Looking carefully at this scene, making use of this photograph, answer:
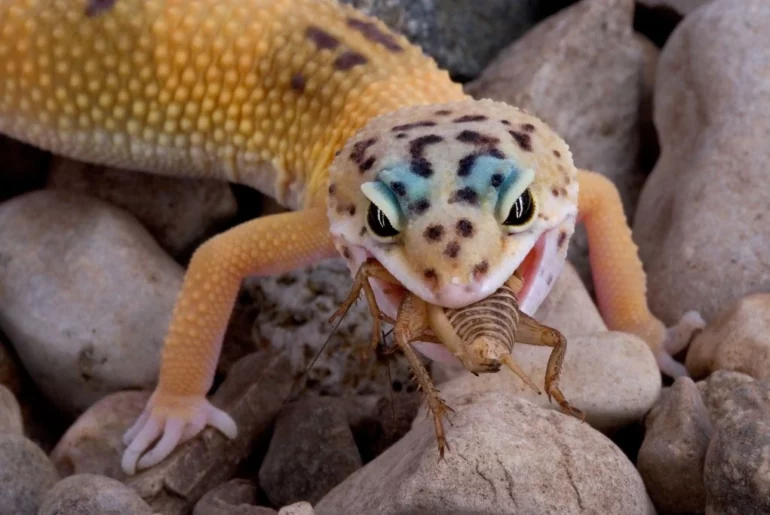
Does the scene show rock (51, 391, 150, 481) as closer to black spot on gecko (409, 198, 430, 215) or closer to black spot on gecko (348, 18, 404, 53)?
black spot on gecko (409, 198, 430, 215)

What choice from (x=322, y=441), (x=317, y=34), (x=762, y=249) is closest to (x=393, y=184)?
(x=322, y=441)

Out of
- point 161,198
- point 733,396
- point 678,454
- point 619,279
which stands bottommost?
point 161,198

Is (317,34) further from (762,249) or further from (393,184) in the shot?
(762,249)

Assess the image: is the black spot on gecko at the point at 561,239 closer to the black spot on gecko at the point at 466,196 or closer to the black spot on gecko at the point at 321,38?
the black spot on gecko at the point at 466,196

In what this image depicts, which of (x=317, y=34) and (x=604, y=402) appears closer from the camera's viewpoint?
(x=604, y=402)

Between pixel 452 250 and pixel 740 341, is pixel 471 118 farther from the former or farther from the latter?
pixel 740 341

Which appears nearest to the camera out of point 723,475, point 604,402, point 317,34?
point 723,475

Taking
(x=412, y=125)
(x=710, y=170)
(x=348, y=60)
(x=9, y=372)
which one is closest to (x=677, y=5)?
(x=710, y=170)
